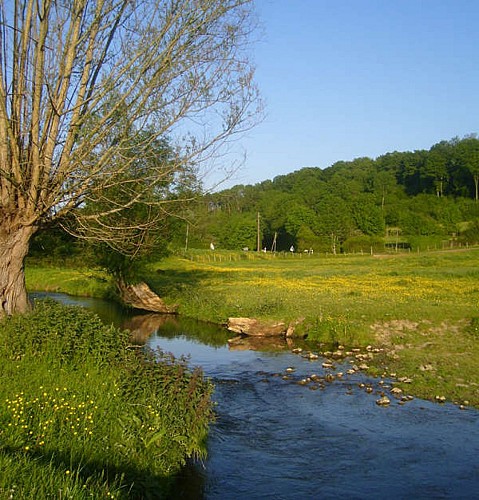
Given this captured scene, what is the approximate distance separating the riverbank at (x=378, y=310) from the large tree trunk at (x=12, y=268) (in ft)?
30.9

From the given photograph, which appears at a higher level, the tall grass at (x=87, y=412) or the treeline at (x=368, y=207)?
the treeline at (x=368, y=207)

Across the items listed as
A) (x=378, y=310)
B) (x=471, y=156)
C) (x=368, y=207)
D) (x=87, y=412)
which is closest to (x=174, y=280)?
(x=378, y=310)

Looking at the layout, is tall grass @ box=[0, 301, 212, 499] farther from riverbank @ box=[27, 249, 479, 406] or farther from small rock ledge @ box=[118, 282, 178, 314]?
small rock ledge @ box=[118, 282, 178, 314]

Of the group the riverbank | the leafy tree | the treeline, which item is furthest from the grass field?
the leafy tree

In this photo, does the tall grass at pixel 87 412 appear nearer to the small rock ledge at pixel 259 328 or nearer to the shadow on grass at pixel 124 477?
the shadow on grass at pixel 124 477

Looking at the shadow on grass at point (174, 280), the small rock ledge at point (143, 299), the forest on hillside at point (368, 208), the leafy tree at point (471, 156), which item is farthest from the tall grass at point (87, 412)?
the leafy tree at point (471, 156)

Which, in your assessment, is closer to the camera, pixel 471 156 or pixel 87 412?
pixel 87 412

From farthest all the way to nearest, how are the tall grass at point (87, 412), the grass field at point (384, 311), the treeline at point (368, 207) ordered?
the treeline at point (368, 207)
the grass field at point (384, 311)
the tall grass at point (87, 412)

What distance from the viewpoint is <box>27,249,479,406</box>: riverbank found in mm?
16291

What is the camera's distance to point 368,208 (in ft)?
335

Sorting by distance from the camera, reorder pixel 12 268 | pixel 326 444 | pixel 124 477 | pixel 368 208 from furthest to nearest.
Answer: pixel 368 208, pixel 12 268, pixel 326 444, pixel 124 477

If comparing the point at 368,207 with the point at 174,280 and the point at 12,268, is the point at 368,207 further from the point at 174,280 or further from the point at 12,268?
the point at 12,268

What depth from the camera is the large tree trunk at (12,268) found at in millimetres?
11656

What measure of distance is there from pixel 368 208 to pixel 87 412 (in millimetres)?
97701
